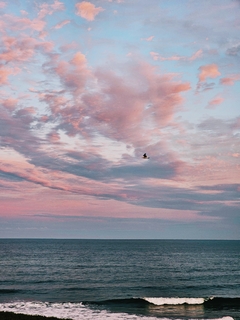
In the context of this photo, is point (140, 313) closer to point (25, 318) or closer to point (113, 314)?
point (113, 314)

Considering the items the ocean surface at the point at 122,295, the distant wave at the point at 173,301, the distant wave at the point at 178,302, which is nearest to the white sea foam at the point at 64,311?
the ocean surface at the point at 122,295

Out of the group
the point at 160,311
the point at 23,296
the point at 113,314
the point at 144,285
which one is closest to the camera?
the point at 113,314

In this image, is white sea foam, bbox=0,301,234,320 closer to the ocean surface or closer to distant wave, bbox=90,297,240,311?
the ocean surface

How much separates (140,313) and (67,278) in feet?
113

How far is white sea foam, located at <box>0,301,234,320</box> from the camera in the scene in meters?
40.1

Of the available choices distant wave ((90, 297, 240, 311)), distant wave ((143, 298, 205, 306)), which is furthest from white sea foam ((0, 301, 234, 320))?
distant wave ((143, 298, 205, 306))

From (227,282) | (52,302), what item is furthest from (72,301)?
(227,282)

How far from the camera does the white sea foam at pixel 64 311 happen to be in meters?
40.1

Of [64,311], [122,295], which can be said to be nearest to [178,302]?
[122,295]

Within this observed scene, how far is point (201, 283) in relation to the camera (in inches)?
2751

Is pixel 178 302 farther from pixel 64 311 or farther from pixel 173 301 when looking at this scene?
pixel 64 311

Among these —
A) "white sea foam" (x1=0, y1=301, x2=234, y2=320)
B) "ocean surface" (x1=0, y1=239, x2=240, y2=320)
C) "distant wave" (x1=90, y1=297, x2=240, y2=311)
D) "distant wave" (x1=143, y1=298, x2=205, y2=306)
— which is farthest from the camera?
"distant wave" (x1=143, y1=298, x2=205, y2=306)

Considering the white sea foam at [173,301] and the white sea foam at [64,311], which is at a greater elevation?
the white sea foam at [64,311]

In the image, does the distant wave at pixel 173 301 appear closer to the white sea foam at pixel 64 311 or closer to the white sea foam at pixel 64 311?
the white sea foam at pixel 64 311
